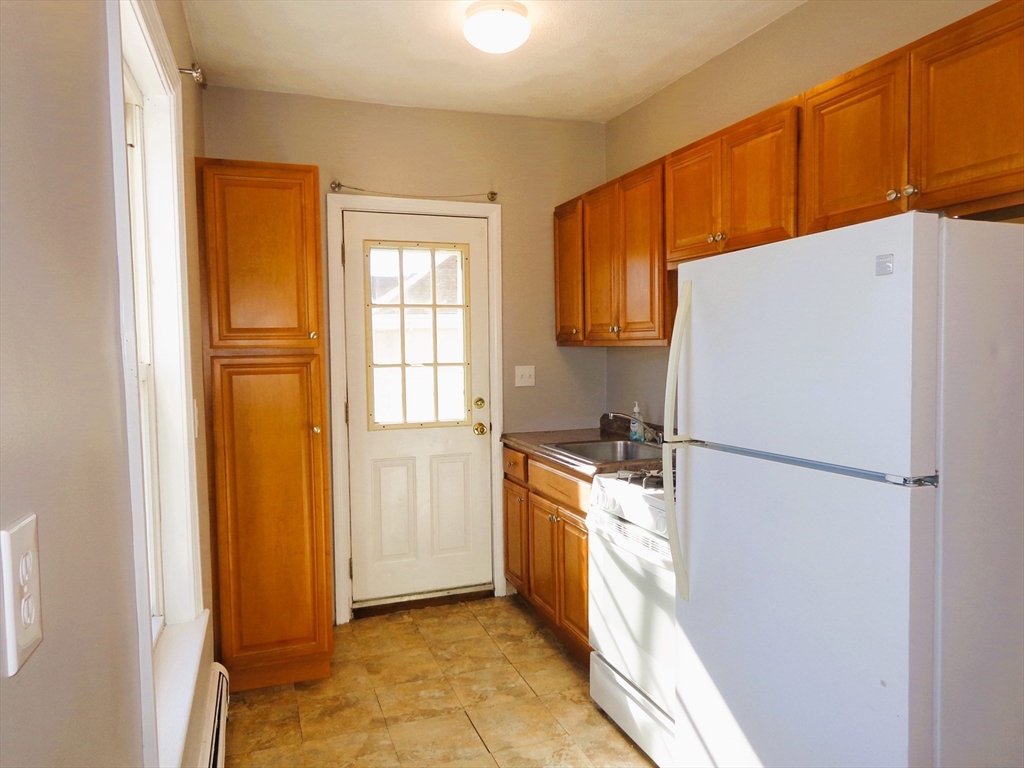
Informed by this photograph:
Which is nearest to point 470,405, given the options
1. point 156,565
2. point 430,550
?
point 430,550

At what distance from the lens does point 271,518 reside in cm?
268

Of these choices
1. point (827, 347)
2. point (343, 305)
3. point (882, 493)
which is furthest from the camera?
point (343, 305)

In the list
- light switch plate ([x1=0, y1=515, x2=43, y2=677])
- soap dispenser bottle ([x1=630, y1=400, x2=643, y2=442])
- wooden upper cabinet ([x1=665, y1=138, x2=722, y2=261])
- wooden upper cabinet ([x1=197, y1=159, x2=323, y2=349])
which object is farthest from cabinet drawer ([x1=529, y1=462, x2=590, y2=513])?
light switch plate ([x1=0, y1=515, x2=43, y2=677])

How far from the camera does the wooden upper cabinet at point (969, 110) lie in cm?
147

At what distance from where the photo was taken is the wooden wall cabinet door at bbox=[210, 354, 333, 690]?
8.55 feet

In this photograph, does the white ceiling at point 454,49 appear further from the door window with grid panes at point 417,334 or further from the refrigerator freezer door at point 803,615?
the refrigerator freezer door at point 803,615

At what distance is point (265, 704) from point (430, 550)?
1152mm

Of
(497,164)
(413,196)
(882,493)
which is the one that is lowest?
(882,493)

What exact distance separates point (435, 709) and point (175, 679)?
119 cm

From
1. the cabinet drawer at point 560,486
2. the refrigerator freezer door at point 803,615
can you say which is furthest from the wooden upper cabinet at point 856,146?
the cabinet drawer at point 560,486

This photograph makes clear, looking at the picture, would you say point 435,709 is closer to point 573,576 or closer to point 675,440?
point 573,576

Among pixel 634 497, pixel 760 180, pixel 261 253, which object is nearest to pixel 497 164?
pixel 261 253

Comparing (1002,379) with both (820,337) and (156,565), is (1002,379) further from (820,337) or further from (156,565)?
(156,565)

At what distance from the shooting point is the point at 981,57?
154 cm
